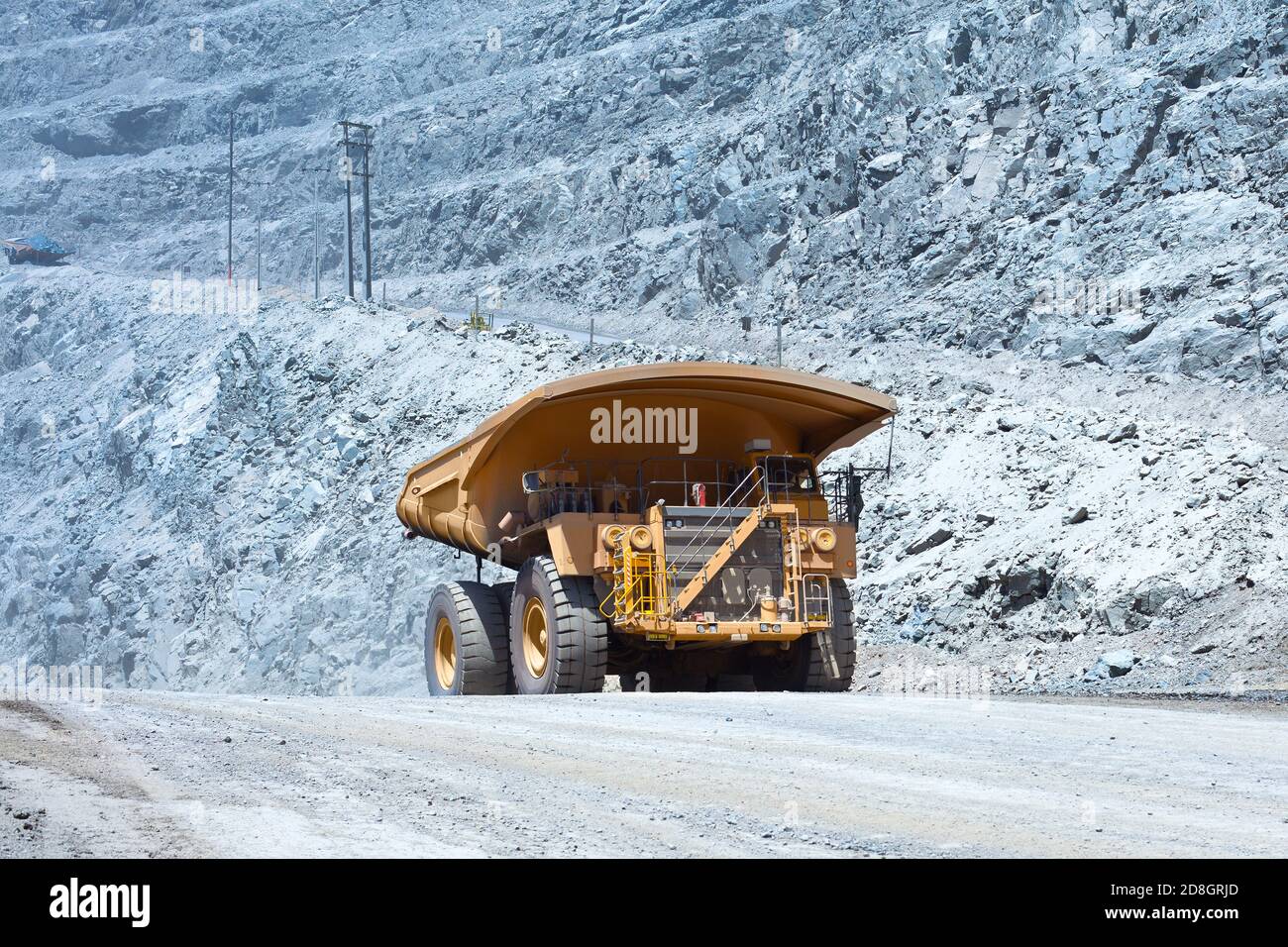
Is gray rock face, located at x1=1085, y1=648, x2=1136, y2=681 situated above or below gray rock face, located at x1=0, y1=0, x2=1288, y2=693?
below

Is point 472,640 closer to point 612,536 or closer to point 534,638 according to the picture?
point 534,638

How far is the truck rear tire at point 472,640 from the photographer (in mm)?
16344

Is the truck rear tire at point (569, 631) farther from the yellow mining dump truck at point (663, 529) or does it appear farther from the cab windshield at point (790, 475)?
the cab windshield at point (790, 475)

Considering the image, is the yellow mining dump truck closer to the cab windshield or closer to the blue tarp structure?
the cab windshield

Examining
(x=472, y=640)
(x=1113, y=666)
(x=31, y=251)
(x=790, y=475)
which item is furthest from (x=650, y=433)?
(x=31, y=251)

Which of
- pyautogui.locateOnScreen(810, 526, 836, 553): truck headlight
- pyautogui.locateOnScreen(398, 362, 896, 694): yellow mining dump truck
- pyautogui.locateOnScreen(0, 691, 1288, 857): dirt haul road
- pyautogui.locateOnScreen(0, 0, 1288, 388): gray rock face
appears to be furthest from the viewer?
pyautogui.locateOnScreen(0, 0, 1288, 388): gray rock face

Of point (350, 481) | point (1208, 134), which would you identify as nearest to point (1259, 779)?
point (1208, 134)

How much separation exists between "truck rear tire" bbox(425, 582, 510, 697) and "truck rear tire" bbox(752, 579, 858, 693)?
351 centimetres

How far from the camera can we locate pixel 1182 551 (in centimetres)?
1802

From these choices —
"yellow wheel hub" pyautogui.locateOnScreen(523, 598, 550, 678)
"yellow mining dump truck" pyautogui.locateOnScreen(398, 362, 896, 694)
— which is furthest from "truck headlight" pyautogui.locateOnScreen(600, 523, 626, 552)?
"yellow wheel hub" pyautogui.locateOnScreen(523, 598, 550, 678)

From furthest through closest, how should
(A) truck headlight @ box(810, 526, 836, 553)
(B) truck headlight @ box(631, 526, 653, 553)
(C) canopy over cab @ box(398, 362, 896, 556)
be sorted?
(C) canopy over cab @ box(398, 362, 896, 556), (A) truck headlight @ box(810, 526, 836, 553), (B) truck headlight @ box(631, 526, 653, 553)

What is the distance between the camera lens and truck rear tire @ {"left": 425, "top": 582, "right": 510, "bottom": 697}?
1634 cm

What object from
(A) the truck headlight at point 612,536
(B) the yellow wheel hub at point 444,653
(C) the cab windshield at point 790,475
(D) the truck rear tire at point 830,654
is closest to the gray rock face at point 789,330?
(D) the truck rear tire at point 830,654
